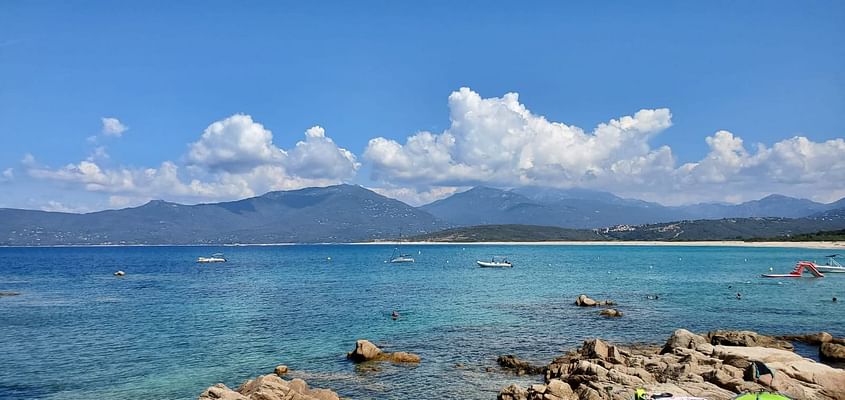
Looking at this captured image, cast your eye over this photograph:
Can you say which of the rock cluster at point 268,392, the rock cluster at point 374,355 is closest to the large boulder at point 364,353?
the rock cluster at point 374,355

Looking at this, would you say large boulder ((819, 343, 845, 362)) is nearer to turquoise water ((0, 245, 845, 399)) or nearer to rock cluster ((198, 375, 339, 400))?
turquoise water ((0, 245, 845, 399))

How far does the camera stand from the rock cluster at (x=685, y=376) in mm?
23781

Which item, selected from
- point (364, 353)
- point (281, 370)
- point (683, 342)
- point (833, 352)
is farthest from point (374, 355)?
point (833, 352)

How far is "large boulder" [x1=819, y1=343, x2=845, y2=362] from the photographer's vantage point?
33.3 m

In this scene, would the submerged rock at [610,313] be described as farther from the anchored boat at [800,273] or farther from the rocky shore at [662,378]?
the anchored boat at [800,273]

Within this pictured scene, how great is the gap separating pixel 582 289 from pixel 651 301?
603 inches

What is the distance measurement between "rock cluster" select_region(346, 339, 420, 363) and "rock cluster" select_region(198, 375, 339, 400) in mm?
8752

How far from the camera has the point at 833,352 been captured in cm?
3350

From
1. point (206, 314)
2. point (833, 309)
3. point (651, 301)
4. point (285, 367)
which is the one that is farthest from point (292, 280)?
point (833, 309)

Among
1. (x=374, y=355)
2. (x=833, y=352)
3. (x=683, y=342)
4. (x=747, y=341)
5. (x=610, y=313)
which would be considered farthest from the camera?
(x=610, y=313)

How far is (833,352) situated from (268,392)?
32637 mm

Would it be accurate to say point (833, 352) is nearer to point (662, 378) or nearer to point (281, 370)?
point (662, 378)

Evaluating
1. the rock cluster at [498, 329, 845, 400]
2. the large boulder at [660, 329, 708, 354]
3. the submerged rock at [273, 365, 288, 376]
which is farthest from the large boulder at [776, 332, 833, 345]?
the submerged rock at [273, 365, 288, 376]

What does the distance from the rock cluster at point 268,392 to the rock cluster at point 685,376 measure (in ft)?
29.0
